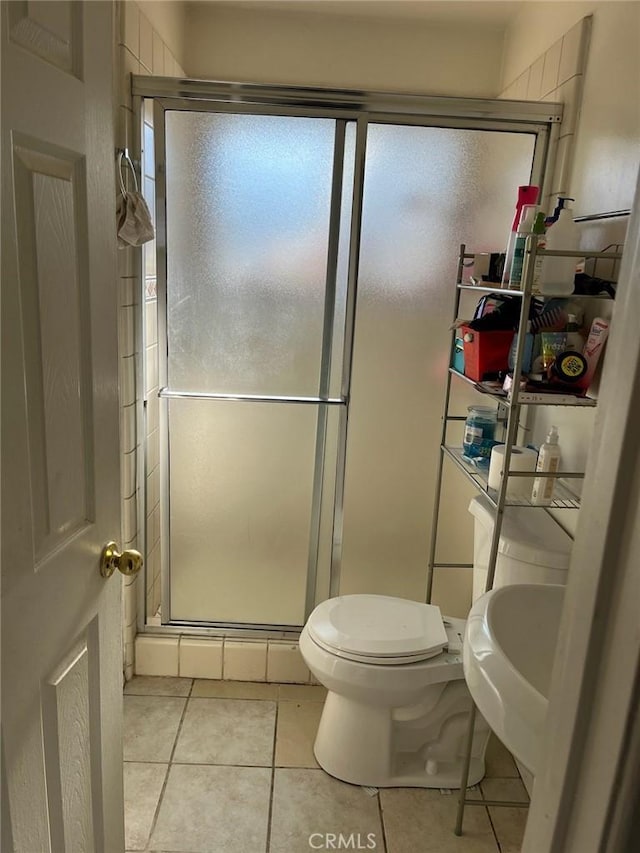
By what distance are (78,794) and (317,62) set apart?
246 centimetres

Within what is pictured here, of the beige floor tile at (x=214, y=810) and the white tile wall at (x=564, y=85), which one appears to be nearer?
the beige floor tile at (x=214, y=810)

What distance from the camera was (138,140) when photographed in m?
1.96

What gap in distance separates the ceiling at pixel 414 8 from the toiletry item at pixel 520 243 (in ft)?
3.56

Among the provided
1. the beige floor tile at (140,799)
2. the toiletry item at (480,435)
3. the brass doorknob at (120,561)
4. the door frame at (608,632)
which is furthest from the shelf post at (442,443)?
the door frame at (608,632)

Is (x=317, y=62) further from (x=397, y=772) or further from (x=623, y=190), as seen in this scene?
(x=397, y=772)

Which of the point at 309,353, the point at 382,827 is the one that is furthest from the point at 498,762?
the point at 309,353

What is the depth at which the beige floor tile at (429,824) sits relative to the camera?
1.71 m

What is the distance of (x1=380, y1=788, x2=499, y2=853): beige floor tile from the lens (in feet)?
5.60

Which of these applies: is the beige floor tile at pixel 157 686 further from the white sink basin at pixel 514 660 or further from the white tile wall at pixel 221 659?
the white sink basin at pixel 514 660

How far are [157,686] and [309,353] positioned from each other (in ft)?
4.20

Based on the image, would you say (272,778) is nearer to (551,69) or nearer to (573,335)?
(573,335)

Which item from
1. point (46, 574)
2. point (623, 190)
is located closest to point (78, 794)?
point (46, 574)

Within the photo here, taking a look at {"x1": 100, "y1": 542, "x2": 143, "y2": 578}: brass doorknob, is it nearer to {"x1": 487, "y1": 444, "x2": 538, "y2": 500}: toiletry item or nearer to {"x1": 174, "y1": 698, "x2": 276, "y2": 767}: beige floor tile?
{"x1": 487, "y1": 444, "x2": 538, "y2": 500}: toiletry item

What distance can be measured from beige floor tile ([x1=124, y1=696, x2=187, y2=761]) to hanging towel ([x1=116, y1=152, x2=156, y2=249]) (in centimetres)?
149
